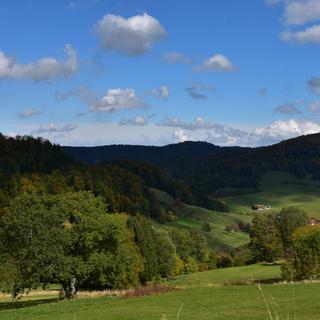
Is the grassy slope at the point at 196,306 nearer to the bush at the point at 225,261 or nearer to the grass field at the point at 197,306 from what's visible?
the grass field at the point at 197,306

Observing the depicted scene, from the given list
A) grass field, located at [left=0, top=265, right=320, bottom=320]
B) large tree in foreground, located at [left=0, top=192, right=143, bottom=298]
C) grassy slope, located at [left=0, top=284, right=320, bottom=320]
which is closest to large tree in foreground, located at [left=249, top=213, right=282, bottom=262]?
large tree in foreground, located at [left=0, top=192, right=143, bottom=298]

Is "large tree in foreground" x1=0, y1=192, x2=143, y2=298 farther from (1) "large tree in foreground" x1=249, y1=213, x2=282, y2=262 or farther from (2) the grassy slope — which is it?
(1) "large tree in foreground" x1=249, y1=213, x2=282, y2=262

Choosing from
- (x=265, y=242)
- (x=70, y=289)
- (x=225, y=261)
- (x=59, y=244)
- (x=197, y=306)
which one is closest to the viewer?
(x=197, y=306)

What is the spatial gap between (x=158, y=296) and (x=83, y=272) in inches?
511

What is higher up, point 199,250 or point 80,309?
point 80,309

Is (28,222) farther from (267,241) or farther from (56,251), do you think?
(267,241)

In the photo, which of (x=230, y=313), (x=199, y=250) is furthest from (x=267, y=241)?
(x=230, y=313)

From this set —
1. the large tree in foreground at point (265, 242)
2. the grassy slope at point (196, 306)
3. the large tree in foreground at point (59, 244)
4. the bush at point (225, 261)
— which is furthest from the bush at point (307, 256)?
the bush at point (225, 261)

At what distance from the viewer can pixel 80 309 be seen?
38781 millimetres

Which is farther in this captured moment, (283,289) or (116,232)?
(116,232)

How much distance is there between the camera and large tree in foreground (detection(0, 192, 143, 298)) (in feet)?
169

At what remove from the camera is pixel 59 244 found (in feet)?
171

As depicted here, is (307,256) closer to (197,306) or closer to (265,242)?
(197,306)

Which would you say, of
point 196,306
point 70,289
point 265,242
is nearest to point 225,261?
point 265,242
